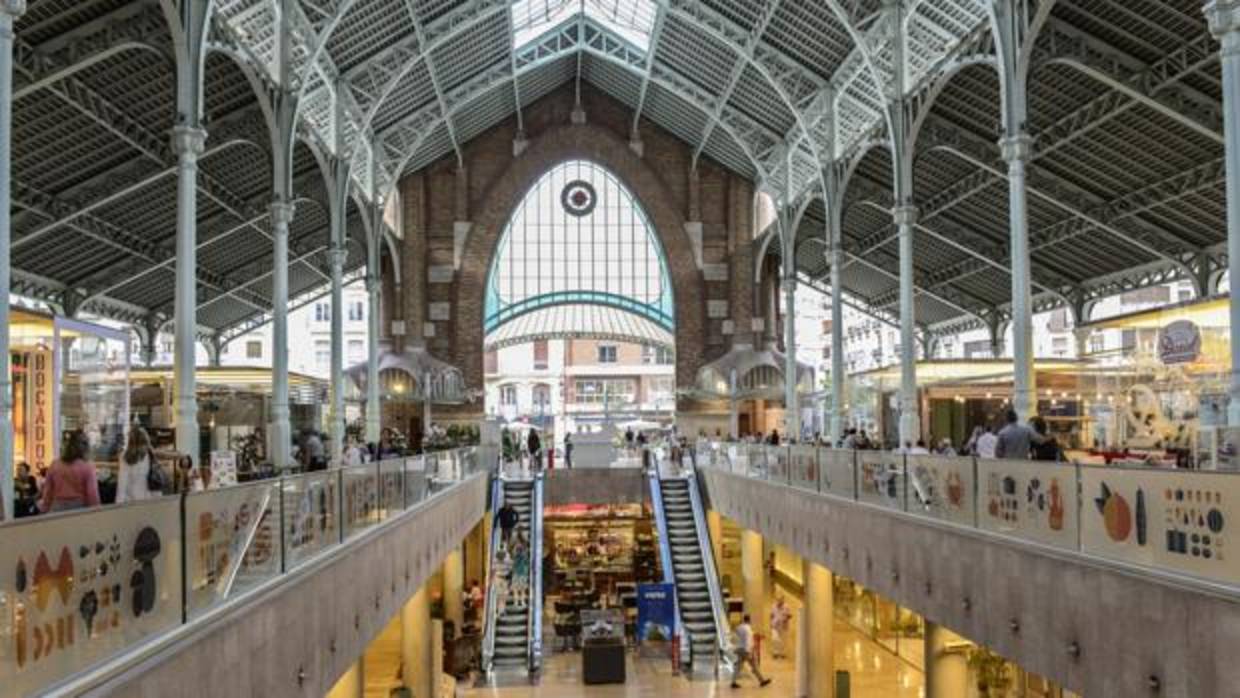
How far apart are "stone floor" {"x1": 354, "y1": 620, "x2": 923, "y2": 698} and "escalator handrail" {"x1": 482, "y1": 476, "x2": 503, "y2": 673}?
1593 mm

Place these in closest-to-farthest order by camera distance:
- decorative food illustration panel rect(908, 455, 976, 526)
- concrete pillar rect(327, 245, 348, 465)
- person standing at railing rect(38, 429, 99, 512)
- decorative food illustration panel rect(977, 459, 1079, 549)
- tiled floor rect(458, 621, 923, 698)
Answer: person standing at railing rect(38, 429, 99, 512), decorative food illustration panel rect(977, 459, 1079, 549), decorative food illustration panel rect(908, 455, 976, 526), tiled floor rect(458, 621, 923, 698), concrete pillar rect(327, 245, 348, 465)

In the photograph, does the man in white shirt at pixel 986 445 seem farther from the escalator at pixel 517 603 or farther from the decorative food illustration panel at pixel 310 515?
the escalator at pixel 517 603

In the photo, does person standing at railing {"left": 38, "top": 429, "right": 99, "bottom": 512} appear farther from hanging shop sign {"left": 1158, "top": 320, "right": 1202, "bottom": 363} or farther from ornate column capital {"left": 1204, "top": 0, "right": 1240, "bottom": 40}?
hanging shop sign {"left": 1158, "top": 320, "right": 1202, "bottom": 363}

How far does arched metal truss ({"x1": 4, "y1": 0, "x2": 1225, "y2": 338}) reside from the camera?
26328 mm

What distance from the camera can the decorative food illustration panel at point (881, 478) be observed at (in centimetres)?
1751

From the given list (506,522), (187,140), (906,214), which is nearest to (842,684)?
(906,214)

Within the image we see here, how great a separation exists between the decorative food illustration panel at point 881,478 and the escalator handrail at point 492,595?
16655 mm

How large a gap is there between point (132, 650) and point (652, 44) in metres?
41.8

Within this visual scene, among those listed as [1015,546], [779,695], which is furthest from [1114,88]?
[1015,546]

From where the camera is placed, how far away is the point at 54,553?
6.18 meters

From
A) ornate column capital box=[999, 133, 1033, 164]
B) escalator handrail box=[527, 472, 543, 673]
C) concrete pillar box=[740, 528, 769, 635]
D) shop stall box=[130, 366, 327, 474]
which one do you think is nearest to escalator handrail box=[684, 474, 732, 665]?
concrete pillar box=[740, 528, 769, 635]

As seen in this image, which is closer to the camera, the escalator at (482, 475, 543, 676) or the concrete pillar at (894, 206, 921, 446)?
the concrete pillar at (894, 206, 921, 446)

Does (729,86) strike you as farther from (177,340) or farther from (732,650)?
(177,340)

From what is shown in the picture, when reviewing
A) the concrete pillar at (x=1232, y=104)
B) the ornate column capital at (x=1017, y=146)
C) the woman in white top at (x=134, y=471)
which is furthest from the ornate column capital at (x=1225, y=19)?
the woman in white top at (x=134, y=471)
